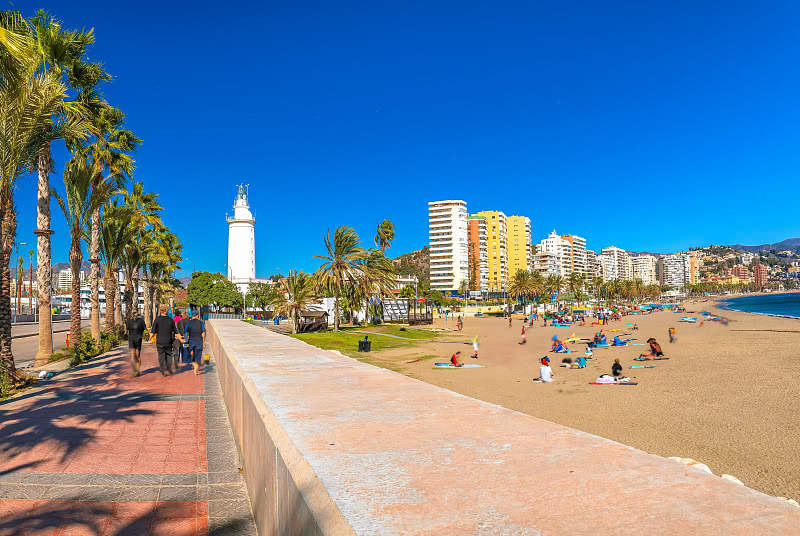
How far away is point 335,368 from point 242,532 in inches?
120

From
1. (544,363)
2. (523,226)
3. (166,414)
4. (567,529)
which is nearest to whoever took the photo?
(567,529)

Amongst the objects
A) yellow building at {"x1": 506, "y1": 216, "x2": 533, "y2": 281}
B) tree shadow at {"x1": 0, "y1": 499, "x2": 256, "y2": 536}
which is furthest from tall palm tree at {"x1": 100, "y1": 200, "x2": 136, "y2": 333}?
yellow building at {"x1": 506, "y1": 216, "x2": 533, "y2": 281}

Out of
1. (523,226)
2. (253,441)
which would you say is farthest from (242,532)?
(523,226)

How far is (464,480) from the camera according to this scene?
232 cm

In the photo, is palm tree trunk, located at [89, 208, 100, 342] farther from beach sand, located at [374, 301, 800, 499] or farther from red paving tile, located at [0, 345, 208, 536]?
beach sand, located at [374, 301, 800, 499]

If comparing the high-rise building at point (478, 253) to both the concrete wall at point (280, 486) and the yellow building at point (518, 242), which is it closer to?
the yellow building at point (518, 242)

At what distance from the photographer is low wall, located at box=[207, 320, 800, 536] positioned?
5.98 feet

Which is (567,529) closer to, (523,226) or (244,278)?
(244,278)

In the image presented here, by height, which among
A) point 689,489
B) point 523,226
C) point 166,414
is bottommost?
point 166,414

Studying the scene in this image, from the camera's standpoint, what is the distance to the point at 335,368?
21.8ft

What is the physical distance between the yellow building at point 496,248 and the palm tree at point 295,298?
12431cm

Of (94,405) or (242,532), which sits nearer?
(242,532)

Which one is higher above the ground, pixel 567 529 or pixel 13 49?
pixel 13 49

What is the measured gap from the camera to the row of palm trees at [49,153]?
9805mm
